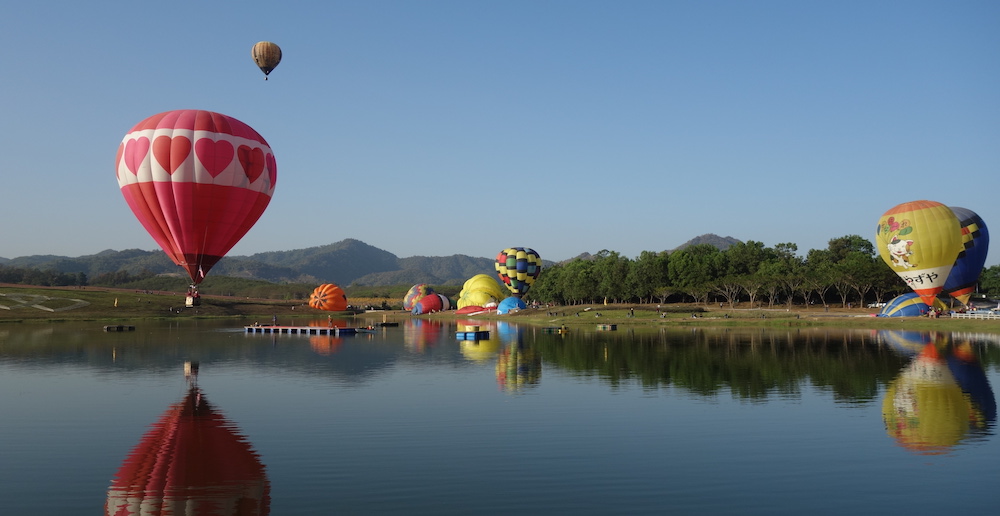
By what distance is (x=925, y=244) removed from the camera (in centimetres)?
7562

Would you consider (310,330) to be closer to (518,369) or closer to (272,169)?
(272,169)

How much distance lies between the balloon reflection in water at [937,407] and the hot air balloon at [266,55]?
5155cm

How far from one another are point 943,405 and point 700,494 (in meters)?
17.1

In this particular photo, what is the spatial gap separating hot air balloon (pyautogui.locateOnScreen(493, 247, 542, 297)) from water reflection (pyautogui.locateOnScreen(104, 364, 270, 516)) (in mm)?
102597

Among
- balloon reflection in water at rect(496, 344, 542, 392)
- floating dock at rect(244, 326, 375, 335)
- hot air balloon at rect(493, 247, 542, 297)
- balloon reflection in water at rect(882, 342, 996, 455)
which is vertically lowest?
balloon reflection in water at rect(882, 342, 996, 455)

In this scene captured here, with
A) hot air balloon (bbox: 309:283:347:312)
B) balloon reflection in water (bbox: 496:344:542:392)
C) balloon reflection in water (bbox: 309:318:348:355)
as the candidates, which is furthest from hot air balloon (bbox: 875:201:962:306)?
hot air balloon (bbox: 309:283:347:312)

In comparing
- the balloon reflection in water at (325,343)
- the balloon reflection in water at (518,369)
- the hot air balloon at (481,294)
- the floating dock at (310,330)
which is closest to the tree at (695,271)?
the hot air balloon at (481,294)

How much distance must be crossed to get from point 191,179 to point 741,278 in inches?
3572

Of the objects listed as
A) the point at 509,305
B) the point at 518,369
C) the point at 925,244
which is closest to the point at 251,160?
the point at 518,369

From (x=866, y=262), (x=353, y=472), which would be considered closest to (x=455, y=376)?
(x=353, y=472)

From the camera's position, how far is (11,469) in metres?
17.6

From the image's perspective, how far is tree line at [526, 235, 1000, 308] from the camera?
108 metres

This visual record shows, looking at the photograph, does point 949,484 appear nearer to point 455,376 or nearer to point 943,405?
point 943,405

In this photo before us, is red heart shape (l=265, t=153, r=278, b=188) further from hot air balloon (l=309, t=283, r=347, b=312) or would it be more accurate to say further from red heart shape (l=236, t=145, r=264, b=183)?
hot air balloon (l=309, t=283, r=347, b=312)
